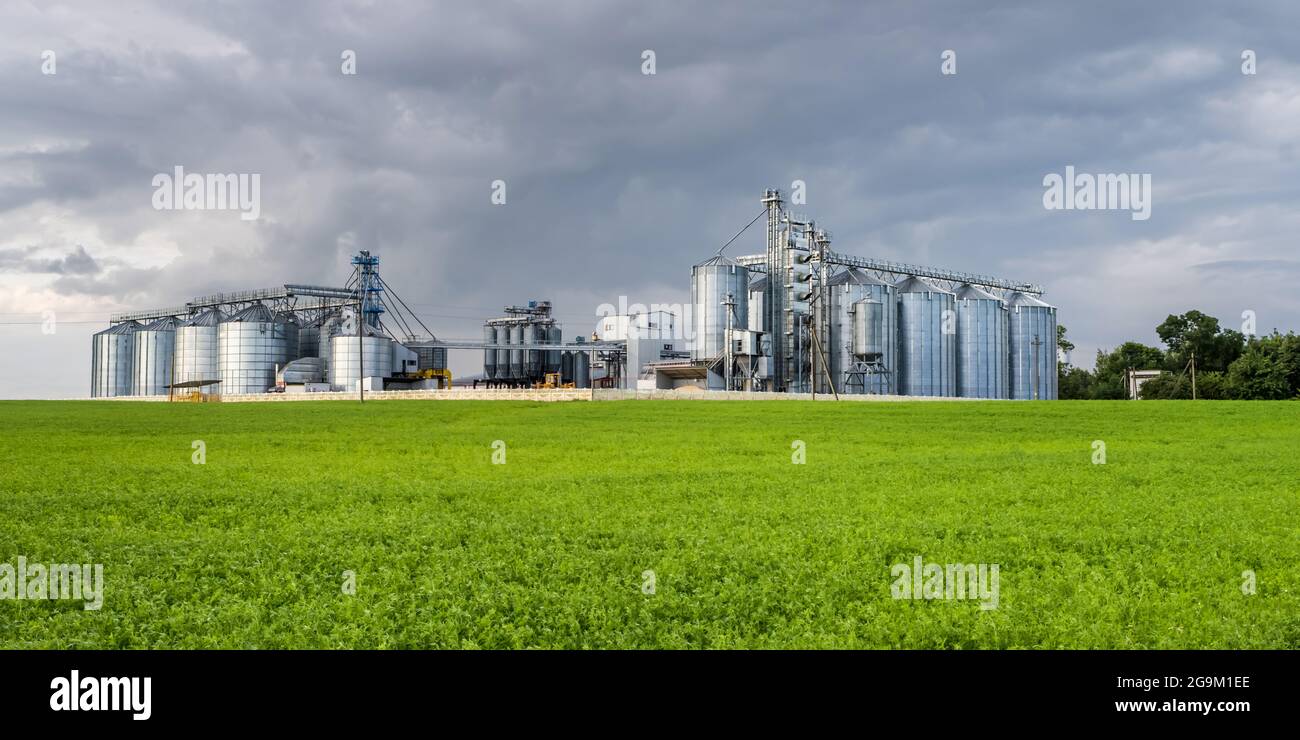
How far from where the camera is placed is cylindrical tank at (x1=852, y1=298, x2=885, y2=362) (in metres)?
82.9

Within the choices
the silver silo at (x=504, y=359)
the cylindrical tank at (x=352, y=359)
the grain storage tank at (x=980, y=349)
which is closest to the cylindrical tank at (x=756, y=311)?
the grain storage tank at (x=980, y=349)

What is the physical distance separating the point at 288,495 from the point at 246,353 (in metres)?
85.8

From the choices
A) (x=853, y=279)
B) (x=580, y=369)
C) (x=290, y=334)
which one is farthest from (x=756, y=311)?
(x=290, y=334)

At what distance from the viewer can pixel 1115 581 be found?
35.8 feet

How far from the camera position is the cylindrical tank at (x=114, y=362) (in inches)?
4245

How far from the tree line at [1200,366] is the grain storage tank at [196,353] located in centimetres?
9907

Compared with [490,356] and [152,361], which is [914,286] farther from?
[152,361]

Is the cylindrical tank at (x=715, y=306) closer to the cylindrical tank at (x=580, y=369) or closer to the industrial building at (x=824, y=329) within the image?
the industrial building at (x=824, y=329)

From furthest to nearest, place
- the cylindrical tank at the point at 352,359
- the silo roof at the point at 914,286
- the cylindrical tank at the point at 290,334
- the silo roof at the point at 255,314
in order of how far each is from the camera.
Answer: the silo roof at the point at 255,314, the cylindrical tank at the point at 290,334, the cylindrical tank at the point at 352,359, the silo roof at the point at 914,286

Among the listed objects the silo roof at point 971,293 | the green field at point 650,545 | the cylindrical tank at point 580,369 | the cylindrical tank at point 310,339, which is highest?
the silo roof at point 971,293
